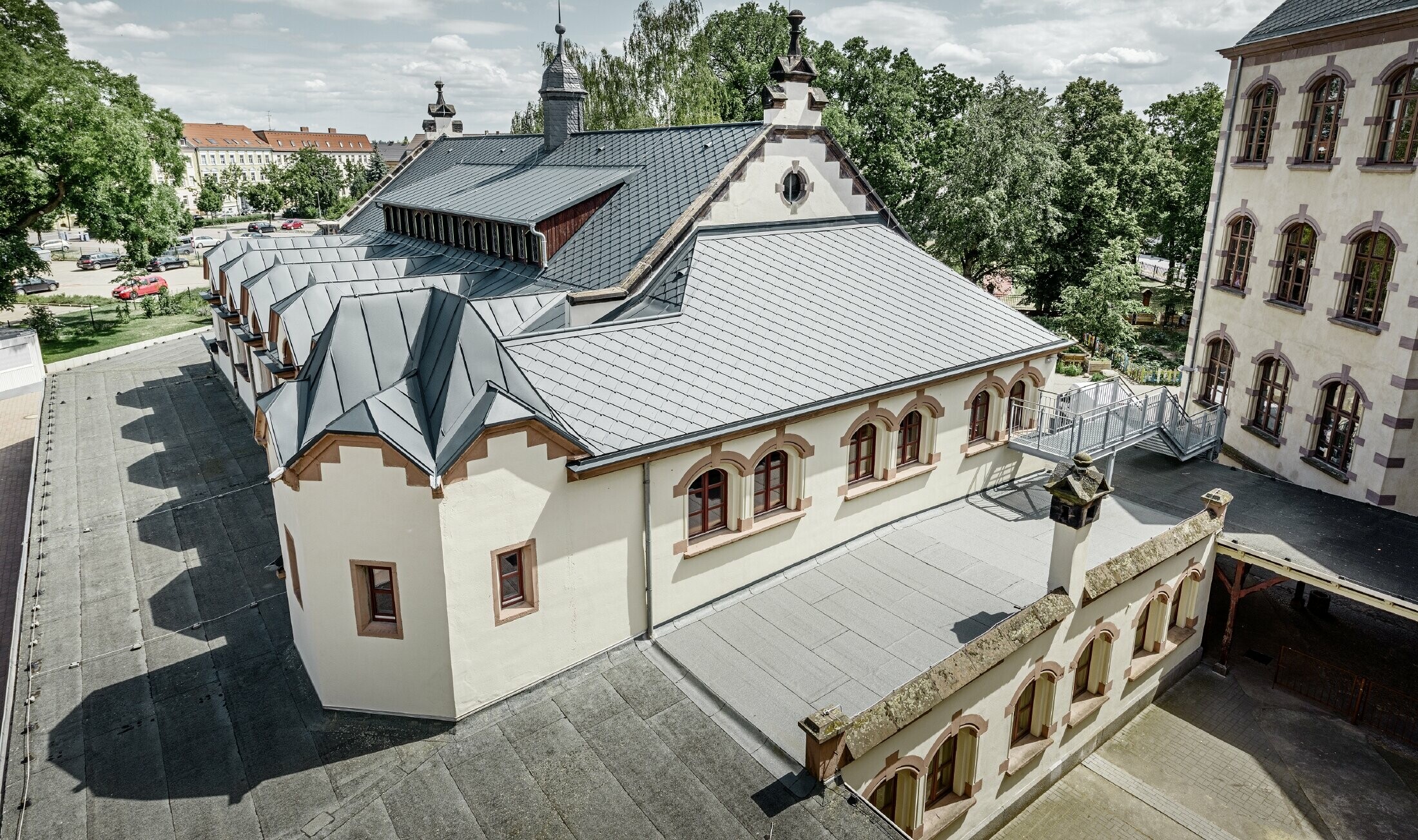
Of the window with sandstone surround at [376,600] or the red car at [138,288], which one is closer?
the window with sandstone surround at [376,600]

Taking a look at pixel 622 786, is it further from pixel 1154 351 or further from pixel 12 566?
pixel 1154 351

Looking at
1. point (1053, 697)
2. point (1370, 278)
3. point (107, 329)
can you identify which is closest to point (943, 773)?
point (1053, 697)

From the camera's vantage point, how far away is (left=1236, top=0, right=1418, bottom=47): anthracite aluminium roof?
1858 cm

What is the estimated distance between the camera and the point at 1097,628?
1525 cm

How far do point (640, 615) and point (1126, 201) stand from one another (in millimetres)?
45384

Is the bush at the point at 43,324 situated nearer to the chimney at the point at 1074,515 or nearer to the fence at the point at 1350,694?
the chimney at the point at 1074,515

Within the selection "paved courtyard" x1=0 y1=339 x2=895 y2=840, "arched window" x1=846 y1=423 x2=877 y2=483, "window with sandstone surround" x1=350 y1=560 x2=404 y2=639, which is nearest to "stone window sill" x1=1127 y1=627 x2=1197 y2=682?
"arched window" x1=846 y1=423 x2=877 y2=483

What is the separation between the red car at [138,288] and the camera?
160 ft

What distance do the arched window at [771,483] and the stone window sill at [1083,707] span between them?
6.57 meters

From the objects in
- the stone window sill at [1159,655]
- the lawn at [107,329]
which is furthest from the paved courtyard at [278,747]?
the lawn at [107,329]

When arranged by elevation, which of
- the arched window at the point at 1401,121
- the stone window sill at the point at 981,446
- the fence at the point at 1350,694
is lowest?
the fence at the point at 1350,694

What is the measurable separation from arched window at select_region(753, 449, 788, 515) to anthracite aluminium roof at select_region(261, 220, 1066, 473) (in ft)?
3.99

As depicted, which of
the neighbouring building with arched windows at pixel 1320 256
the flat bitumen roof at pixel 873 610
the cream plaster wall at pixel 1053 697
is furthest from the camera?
the neighbouring building with arched windows at pixel 1320 256

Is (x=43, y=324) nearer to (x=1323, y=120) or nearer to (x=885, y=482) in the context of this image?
(x=885, y=482)
